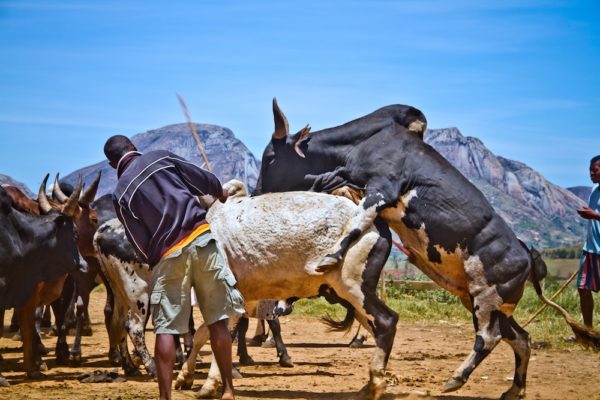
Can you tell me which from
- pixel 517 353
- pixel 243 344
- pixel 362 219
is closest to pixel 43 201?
pixel 243 344

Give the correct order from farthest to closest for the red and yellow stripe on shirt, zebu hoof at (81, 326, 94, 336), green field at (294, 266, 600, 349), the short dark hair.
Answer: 1. green field at (294, 266, 600, 349)
2. zebu hoof at (81, 326, 94, 336)
3. the short dark hair
4. the red and yellow stripe on shirt

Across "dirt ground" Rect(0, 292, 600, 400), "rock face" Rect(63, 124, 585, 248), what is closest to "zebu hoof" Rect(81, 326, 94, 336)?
"dirt ground" Rect(0, 292, 600, 400)

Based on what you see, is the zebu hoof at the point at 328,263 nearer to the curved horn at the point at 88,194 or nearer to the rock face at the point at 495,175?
the curved horn at the point at 88,194

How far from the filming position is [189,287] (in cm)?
682

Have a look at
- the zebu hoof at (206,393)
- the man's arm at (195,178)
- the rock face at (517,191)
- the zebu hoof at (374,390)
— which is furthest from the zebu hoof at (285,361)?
the rock face at (517,191)

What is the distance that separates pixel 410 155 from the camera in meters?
8.70

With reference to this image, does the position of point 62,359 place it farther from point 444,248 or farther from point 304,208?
point 444,248

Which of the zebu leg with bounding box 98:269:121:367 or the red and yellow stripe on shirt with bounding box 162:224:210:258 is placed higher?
the red and yellow stripe on shirt with bounding box 162:224:210:258

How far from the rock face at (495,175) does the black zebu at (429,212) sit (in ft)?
58.9

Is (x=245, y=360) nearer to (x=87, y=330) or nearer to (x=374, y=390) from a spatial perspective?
(x=374, y=390)

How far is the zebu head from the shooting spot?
928 centimetres

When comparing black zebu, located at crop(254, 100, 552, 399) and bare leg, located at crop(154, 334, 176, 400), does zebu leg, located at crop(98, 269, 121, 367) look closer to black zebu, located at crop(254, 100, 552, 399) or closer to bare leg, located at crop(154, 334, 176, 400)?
black zebu, located at crop(254, 100, 552, 399)

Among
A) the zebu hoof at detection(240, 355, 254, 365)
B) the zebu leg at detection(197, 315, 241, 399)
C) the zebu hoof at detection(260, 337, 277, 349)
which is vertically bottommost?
the zebu hoof at detection(260, 337, 277, 349)

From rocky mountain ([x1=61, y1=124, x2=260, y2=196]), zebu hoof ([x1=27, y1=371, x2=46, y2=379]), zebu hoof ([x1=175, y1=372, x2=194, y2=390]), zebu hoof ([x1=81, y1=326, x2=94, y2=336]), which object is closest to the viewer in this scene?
zebu hoof ([x1=175, y1=372, x2=194, y2=390])
